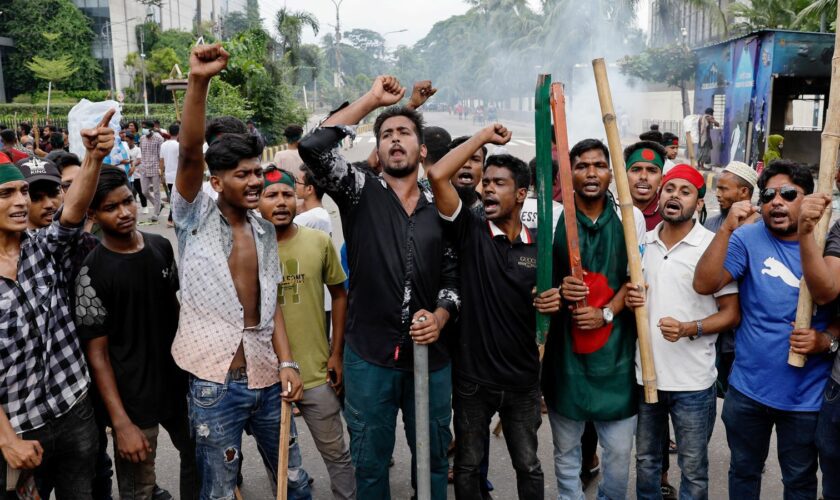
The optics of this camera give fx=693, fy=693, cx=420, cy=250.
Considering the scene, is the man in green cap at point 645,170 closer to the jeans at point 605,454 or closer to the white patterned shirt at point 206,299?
the jeans at point 605,454

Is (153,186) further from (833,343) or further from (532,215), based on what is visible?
(833,343)

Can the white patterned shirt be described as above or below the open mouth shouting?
below

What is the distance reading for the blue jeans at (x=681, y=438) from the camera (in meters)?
3.21

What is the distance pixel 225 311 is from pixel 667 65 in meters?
25.6

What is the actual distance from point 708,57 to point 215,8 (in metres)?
66.5

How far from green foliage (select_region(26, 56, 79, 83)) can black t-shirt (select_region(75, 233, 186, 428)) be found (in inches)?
1888

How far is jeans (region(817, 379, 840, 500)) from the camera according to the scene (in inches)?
113

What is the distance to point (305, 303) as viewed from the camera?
358 centimetres

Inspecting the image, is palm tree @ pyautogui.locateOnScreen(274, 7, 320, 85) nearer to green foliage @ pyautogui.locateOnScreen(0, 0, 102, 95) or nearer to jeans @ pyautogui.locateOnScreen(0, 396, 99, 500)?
green foliage @ pyautogui.locateOnScreen(0, 0, 102, 95)

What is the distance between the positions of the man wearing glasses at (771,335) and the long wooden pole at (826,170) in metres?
0.05

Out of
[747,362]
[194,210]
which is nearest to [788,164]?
[747,362]

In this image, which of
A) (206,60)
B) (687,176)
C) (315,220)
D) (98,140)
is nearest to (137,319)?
(98,140)

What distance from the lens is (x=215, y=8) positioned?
7650 cm

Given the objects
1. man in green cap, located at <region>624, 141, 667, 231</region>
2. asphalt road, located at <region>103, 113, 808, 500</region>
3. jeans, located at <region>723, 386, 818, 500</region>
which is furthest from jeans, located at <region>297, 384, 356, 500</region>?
man in green cap, located at <region>624, 141, 667, 231</region>
